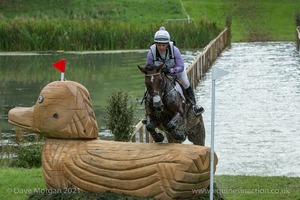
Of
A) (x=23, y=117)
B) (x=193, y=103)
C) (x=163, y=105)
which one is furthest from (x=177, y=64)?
(x=23, y=117)

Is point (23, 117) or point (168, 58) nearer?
point (23, 117)

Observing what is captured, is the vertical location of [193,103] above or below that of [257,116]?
above

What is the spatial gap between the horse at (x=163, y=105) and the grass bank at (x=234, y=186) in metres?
1.52

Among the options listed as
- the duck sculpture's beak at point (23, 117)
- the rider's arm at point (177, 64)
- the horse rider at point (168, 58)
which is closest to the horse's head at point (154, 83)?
the horse rider at point (168, 58)

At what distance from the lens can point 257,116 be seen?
60.1 feet

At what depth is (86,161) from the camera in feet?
28.1

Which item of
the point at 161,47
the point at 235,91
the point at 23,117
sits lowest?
the point at 235,91

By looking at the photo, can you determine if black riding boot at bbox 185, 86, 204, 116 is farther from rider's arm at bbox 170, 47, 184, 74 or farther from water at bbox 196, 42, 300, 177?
water at bbox 196, 42, 300, 177

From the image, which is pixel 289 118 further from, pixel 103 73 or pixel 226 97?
pixel 103 73

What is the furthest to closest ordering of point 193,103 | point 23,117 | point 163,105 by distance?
point 193,103 < point 23,117 < point 163,105

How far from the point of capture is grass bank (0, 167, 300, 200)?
10.4 metres

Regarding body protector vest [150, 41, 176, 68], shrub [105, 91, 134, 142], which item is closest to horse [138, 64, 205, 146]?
body protector vest [150, 41, 176, 68]

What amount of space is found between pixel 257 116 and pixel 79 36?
2007cm

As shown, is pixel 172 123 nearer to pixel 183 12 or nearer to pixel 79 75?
pixel 79 75
